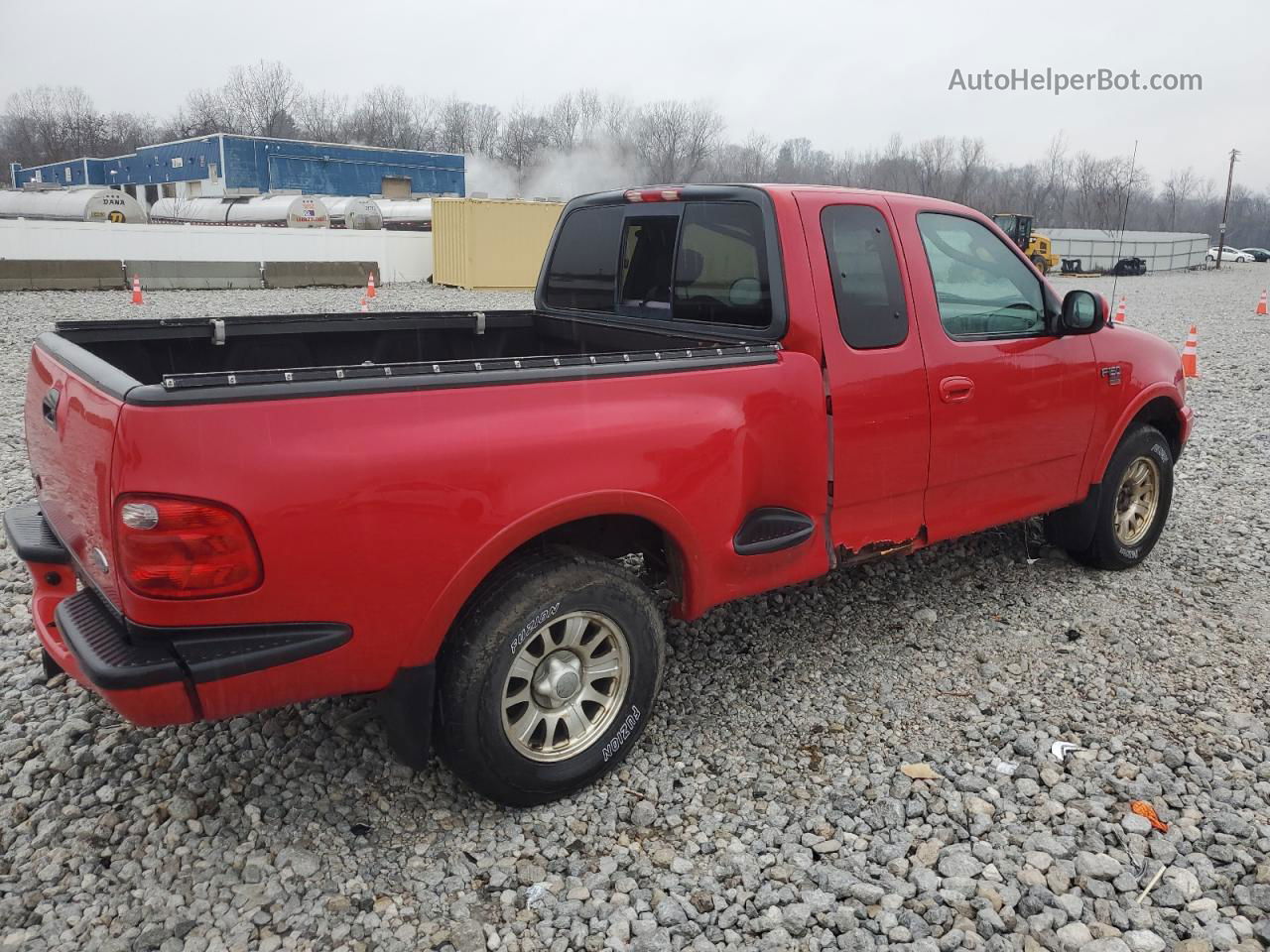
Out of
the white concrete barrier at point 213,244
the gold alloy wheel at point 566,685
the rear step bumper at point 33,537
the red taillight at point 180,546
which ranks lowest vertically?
the gold alloy wheel at point 566,685

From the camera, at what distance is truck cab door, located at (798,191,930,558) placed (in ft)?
12.1

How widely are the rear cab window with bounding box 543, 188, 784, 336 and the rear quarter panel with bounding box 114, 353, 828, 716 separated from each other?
2.02 ft

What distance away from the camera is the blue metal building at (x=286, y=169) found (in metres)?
55.7

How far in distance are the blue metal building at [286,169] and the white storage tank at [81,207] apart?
552 inches

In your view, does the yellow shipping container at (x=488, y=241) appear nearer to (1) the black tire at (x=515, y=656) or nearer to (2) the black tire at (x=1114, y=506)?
(2) the black tire at (x=1114, y=506)

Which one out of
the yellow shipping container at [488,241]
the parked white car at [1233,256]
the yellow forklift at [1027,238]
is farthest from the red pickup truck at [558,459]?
the parked white car at [1233,256]

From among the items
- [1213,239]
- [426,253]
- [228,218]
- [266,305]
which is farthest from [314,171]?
[1213,239]

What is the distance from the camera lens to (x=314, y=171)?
57.1 metres

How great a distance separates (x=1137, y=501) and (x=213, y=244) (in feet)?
81.5

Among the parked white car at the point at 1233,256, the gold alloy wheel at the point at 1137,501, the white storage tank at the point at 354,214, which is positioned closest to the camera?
the gold alloy wheel at the point at 1137,501

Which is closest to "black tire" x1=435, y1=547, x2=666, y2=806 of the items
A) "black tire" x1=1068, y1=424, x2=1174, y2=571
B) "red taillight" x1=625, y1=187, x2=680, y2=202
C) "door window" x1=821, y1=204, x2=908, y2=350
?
"door window" x1=821, y1=204, x2=908, y2=350

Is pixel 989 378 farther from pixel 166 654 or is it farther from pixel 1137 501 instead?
pixel 166 654

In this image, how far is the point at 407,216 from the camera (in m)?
40.8

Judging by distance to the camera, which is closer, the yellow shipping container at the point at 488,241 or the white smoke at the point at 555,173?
the yellow shipping container at the point at 488,241
